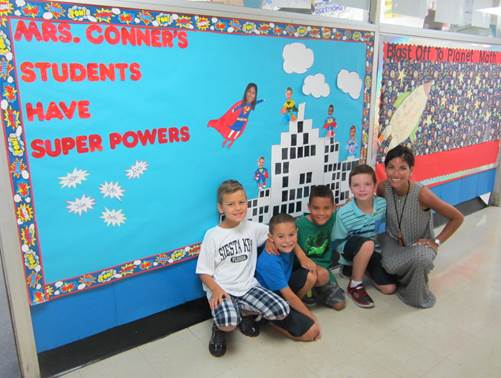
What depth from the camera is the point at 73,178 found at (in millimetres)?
1598

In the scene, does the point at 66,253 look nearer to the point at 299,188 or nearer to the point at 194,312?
the point at 194,312

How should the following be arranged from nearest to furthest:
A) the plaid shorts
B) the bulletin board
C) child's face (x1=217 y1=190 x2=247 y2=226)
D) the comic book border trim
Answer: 1. the comic book border trim
2. the plaid shorts
3. child's face (x1=217 y1=190 x2=247 y2=226)
4. the bulletin board

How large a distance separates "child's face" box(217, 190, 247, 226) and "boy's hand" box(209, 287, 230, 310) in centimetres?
33

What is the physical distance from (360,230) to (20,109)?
170 centimetres

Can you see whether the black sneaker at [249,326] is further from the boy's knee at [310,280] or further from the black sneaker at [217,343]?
the boy's knee at [310,280]

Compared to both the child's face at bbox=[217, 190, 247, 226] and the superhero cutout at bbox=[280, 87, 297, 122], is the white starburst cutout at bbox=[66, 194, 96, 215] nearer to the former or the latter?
the child's face at bbox=[217, 190, 247, 226]

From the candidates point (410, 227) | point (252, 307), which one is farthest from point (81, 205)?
point (410, 227)

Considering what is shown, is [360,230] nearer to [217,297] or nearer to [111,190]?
[217,297]

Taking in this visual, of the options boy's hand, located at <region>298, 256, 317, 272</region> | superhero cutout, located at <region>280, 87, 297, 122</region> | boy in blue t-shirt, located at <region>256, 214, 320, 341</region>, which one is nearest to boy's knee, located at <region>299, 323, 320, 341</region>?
boy in blue t-shirt, located at <region>256, 214, 320, 341</region>

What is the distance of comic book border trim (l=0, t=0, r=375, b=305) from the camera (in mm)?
1399

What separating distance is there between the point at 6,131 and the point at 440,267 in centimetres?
246

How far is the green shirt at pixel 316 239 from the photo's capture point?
2184 mm

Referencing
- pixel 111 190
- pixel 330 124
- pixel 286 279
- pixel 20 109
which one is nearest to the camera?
pixel 20 109

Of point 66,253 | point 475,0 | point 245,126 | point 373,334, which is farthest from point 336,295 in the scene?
point 475,0
